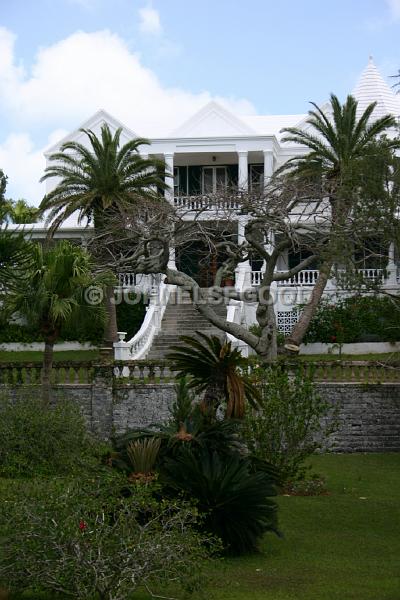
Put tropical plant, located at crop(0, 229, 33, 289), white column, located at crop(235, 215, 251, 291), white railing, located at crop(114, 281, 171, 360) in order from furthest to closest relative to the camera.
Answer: white column, located at crop(235, 215, 251, 291)
white railing, located at crop(114, 281, 171, 360)
tropical plant, located at crop(0, 229, 33, 289)

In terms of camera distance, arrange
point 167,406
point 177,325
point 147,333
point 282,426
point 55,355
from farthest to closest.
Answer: point 55,355
point 177,325
point 147,333
point 167,406
point 282,426

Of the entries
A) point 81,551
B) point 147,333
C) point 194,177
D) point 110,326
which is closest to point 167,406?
point 147,333

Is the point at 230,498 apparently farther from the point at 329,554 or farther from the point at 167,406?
the point at 167,406

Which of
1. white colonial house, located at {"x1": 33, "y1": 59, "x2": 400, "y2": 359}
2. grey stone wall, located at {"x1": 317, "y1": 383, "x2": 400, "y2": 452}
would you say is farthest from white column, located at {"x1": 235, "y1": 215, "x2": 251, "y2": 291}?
grey stone wall, located at {"x1": 317, "y1": 383, "x2": 400, "y2": 452}

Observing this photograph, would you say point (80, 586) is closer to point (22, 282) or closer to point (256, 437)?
point (256, 437)

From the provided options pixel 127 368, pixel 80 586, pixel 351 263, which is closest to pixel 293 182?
pixel 127 368

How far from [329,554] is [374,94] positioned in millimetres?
29195

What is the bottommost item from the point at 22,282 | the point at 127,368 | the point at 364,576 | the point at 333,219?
the point at 364,576

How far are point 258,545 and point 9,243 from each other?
250 inches

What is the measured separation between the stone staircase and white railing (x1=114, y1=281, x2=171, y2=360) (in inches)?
6.8

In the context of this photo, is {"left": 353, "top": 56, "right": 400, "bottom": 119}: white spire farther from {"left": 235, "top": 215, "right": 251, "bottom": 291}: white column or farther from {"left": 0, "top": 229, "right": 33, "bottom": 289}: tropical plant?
{"left": 0, "top": 229, "right": 33, "bottom": 289}: tropical plant

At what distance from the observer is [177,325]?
1259 inches

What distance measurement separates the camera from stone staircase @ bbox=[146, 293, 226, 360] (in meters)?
30.5

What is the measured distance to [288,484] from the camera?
18750mm
